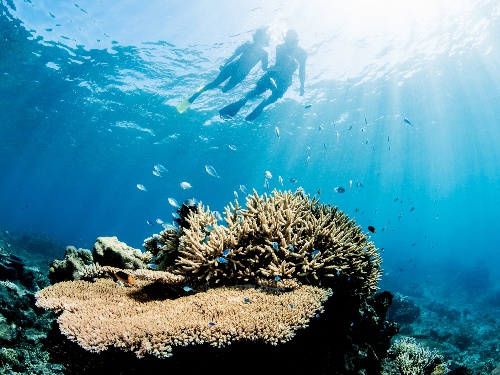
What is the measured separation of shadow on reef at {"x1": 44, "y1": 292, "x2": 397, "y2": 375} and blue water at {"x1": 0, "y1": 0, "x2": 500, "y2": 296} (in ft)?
23.6

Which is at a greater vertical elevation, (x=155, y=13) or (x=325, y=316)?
(x=155, y=13)

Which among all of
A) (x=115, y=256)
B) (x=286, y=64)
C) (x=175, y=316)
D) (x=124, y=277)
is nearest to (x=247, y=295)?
(x=175, y=316)

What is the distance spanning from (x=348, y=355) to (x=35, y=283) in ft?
35.0

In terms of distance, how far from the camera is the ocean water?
22000mm

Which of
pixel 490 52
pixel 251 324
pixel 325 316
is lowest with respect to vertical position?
pixel 251 324

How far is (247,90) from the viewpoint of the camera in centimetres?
2966

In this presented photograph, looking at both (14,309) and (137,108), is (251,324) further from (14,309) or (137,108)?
(137,108)

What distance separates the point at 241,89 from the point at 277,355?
28970 mm

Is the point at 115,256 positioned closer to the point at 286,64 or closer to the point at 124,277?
the point at 124,277

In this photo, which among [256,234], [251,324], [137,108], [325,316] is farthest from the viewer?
[137,108]

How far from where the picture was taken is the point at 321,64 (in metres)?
26.6

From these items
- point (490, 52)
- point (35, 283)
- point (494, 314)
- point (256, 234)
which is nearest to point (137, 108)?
point (35, 283)

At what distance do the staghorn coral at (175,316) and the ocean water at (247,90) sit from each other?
190 inches

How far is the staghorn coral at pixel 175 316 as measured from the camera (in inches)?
102
